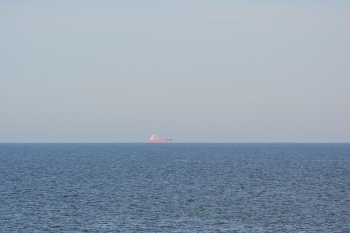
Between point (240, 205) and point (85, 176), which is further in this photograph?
point (85, 176)

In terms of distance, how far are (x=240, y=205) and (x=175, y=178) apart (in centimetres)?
2771

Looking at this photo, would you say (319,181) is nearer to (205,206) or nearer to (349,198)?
(349,198)

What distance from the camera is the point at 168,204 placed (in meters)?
49.2

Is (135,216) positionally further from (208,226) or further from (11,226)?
(11,226)

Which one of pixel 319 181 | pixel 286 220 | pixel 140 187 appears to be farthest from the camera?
pixel 319 181

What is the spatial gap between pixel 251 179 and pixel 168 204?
28.7m

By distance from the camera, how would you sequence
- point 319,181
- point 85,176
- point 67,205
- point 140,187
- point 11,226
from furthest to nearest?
point 85,176 → point 319,181 → point 140,187 → point 67,205 → point 11,226

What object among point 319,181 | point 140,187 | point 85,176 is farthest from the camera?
point 85,176

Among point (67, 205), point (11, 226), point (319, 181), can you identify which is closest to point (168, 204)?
point (67, 205)

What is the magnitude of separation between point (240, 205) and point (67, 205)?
19.0 metres

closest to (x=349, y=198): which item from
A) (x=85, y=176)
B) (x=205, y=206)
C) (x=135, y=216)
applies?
(x=205, y=206)

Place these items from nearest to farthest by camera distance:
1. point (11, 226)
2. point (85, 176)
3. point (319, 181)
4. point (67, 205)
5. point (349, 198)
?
1. point (11, 226)
2. point (67, 205)
3. point (349, 198)
4. point (319, 181)
5. point (85, 176)

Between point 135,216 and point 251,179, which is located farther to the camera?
point 251,179

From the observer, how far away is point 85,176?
7950 centimetres
